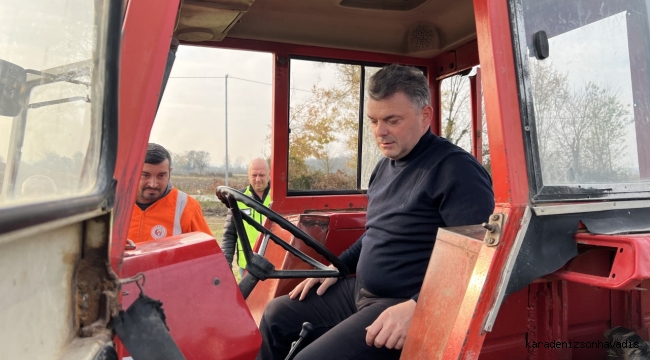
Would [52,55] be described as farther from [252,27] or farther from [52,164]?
[252,27]

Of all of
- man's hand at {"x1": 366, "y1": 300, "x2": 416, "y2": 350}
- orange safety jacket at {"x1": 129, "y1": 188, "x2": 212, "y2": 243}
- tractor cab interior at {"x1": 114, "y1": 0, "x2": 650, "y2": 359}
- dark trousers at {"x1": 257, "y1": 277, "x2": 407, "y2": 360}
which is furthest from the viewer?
orange safety jacket at {"x1": 129, "y1": 188, "x2": 212, "y2": 243}

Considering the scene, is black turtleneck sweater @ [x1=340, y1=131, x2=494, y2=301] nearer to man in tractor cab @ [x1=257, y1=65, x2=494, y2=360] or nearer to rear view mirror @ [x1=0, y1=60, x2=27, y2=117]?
man in tractor cab @ [x1=257, y1=65, x2=494, y2=360]

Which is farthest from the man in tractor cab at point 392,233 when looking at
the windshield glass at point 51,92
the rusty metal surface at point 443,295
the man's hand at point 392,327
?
the windshield glass at point 51,92

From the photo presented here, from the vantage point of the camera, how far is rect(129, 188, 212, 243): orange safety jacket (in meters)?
2.88

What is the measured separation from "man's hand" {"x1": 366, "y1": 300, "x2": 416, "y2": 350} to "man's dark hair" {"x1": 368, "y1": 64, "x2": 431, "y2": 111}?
2.72ft

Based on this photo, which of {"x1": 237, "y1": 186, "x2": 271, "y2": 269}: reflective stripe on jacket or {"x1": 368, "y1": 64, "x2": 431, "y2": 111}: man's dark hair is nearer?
{"x1": 368, "y1": 64, "x2": 431, "y2": 111}: man's dark hair

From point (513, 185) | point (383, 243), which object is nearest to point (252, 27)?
point (383, 243)

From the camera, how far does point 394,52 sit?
10.3 feet

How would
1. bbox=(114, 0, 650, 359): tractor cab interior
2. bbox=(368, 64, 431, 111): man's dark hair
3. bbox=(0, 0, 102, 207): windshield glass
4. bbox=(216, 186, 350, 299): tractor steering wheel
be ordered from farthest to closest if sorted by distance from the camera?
bbox=(368, 64, 431, 111): man's dark hair, bbox=(216, 186, 350, 299): tractor steering wheel, bbox=(114, 0, 650, 359): tractor cab interior, bbox=(0, 0, 102, 207): windshield glass

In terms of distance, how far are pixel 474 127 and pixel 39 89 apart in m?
2.71

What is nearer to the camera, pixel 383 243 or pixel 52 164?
pixel 52 164

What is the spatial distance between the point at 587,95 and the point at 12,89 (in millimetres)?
1374

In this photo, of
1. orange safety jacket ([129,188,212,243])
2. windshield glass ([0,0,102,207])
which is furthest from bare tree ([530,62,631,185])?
orange safety jacket ([129,188,212,243])

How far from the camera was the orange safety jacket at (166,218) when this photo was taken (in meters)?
2.88
